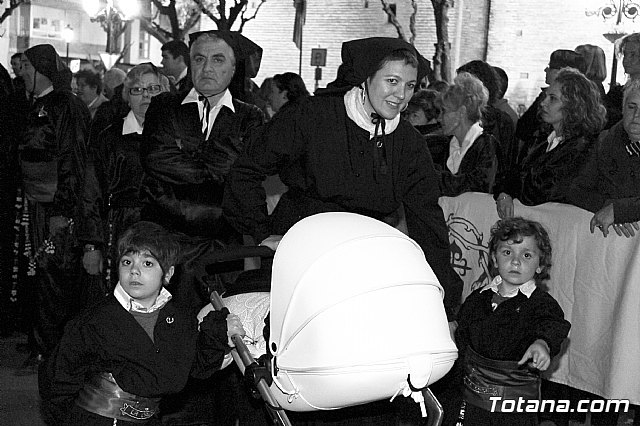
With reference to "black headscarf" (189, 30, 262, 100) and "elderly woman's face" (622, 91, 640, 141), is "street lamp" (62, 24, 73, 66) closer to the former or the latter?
"black headscarf" (189, 30, 262, 100)

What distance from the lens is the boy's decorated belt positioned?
380cm

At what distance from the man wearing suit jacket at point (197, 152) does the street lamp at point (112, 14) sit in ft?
71.8

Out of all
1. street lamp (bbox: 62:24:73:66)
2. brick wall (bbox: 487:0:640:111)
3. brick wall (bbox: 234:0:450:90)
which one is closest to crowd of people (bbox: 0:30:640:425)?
brick wall (bbox: 487:0:640:111)

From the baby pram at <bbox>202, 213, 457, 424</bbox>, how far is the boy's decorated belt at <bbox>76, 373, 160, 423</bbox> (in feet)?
3.30

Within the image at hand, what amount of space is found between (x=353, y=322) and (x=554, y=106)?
149 inches

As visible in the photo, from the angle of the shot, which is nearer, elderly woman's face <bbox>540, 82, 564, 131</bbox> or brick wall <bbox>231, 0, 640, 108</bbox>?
elderly woman's face <bbox>540, 82, 564, 131</bbox>

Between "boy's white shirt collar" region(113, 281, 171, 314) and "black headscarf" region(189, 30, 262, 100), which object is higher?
"black headscarf" region(189, 30, 262, 100)

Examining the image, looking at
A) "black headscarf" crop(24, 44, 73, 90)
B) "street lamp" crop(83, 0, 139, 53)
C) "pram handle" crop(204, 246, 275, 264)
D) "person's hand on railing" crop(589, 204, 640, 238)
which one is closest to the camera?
"pram handle" crop(204, 246, 275, 264)

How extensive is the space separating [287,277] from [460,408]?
83.3 inches

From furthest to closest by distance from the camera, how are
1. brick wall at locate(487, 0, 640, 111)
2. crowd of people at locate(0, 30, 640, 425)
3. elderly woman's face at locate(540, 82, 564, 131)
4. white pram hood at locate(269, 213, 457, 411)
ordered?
brick wall at locate(487, 0, 640, 111), elderly woman's face at locate(540, 82, 564, 131), crowd of people at locate(0, 30, 640, 425), white pram hood at locate(269, 213, 457, 411)

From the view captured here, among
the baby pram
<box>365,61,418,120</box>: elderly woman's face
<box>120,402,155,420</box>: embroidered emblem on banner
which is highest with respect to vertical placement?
<box>365,61,418,120</box>: elderly woman's face

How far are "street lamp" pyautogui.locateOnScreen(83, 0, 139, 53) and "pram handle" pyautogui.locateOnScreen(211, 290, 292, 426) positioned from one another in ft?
78.2

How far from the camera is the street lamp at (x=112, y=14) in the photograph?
2775 cm

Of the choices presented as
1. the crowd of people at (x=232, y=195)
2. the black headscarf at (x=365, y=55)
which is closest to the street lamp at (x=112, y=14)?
the crowd of people at (x=232, y=195)
